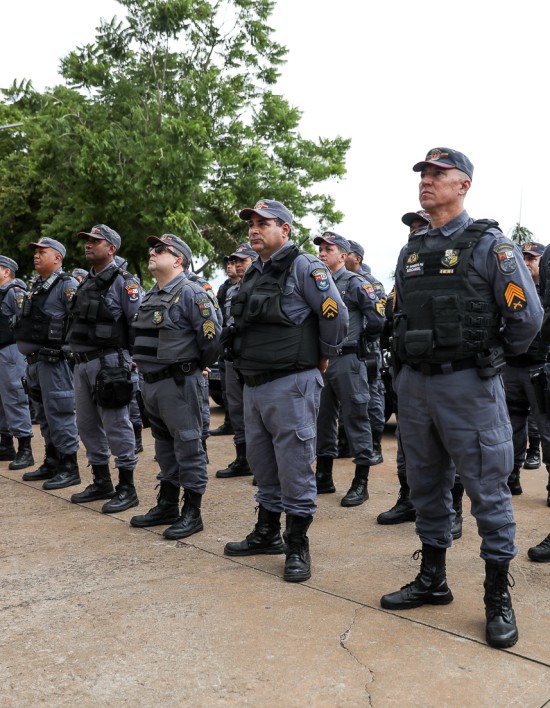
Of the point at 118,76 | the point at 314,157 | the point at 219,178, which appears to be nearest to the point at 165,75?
the point at 118,76

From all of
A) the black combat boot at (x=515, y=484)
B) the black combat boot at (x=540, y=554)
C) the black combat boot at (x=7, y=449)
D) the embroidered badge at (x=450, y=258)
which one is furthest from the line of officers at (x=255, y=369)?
the black combat boot at (x=515, y=484)

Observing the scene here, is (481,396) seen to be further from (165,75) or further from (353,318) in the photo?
(165,75)

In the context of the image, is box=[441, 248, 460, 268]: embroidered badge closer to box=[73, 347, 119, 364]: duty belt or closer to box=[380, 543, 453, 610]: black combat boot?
box=[380, 543, 453, 610]: black combat boot

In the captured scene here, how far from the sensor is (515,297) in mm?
3373

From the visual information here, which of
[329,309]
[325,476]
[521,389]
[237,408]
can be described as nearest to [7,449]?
[237,408]

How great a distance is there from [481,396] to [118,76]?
884 inches

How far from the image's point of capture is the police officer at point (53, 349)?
6414mm

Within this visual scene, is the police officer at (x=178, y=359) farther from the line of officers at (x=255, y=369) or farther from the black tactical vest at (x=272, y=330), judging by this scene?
the black tactical vest at (x=272, y=330)

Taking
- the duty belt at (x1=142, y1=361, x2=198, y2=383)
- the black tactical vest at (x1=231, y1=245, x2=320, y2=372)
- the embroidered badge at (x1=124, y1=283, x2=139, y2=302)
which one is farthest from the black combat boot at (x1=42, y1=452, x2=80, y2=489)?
the black tactical vest at (x1=231, y1=245, x2=320, y2=372)

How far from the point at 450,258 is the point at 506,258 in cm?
25

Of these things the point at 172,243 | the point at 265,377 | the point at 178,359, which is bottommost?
the point at 265,377

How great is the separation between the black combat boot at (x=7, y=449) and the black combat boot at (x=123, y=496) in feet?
8.09

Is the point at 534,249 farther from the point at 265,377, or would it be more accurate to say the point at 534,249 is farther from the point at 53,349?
the point at 53,349

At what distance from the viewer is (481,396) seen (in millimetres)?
3430
